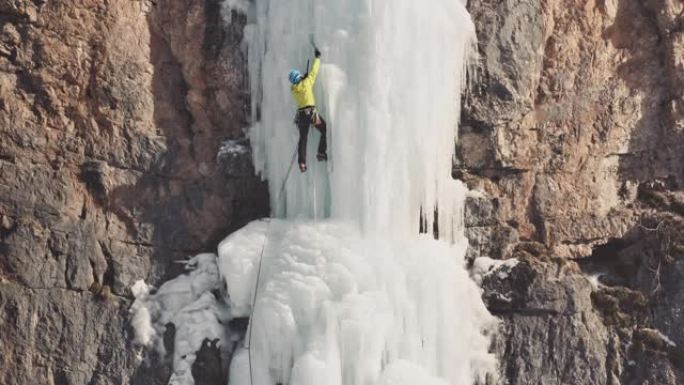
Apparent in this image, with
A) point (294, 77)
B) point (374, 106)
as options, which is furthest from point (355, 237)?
point (294, 77)

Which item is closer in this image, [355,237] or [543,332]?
[355,237]

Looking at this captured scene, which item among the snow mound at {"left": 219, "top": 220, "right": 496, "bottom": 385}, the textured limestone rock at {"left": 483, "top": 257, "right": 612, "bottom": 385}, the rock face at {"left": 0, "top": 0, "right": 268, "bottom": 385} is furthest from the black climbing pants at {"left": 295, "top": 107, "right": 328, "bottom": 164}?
the textured limestone rock at {"left": 483, "top": 257, "right": 612, "bottom": 385}

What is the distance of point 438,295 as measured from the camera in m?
11.9

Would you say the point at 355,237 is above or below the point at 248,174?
below

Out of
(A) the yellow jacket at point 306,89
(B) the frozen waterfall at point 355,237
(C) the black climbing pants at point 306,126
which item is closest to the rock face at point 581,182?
(B) the frozen waterfall at point 355,237

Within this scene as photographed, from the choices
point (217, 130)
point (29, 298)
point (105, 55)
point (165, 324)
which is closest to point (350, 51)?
point (217, 130)

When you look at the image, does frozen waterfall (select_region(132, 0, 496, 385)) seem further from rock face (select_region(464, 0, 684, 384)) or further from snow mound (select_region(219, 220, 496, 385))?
rock face (select_region(464, 0, 684, 384))

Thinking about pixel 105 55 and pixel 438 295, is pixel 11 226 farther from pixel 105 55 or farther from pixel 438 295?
pixel 438 295

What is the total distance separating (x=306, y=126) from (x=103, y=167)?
259 cm

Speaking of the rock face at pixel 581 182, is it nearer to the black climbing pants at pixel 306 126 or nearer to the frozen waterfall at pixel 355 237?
the frozen waterfall at pixel 355 237

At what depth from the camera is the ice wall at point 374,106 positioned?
39.1 feet

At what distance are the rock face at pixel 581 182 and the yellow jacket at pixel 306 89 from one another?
2073 millimetres

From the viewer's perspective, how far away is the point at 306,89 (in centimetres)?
1170

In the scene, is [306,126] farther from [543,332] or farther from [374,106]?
[543,332]
